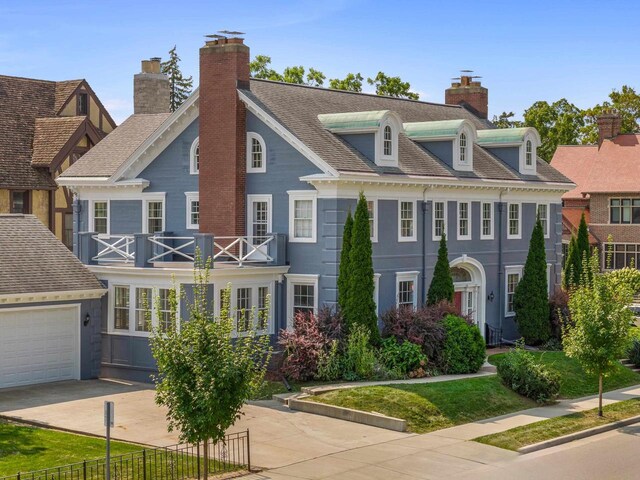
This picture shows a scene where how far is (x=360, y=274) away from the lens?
3194 cm

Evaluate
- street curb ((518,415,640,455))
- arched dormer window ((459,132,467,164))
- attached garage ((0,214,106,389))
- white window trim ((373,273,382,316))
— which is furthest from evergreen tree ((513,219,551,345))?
attached garage ((0,214,106,389))

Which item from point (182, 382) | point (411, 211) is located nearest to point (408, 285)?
point (411, 211)

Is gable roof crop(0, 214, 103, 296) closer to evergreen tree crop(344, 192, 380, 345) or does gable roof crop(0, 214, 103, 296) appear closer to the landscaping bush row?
the landscaping bush row

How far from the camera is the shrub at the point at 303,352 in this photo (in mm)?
31109

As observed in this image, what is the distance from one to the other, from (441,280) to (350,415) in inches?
374

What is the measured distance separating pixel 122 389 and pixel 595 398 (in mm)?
14207

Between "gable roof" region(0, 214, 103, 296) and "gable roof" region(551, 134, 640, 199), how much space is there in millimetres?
36525

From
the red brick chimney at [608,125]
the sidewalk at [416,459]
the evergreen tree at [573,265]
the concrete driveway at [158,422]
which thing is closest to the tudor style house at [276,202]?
the concrete driveway at [158,422]

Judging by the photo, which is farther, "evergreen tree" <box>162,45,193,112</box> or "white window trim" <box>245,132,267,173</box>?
"evergreen tree" <box>162,45,193,112</box>

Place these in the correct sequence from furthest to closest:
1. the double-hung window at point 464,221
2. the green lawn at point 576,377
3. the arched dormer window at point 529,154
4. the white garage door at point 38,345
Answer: the arched dormer window at point 529,154
the double-hung window at point 464,221
the green lawn at point 576,377
the white garage door at point 38,345

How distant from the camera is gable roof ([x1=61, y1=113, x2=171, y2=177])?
39.0 m

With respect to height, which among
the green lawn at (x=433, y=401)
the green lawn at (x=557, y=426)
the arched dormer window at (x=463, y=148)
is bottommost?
the green lawn at (x=557, y=426)

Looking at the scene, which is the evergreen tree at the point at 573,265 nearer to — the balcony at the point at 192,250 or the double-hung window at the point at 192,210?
the balcony at the point at 192,250

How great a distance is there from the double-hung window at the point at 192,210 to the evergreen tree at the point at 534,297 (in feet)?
41.7
